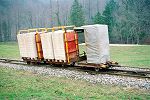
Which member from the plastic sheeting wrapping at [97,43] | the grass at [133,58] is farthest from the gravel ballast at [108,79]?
the grass at [133,58]

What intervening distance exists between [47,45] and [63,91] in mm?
8894

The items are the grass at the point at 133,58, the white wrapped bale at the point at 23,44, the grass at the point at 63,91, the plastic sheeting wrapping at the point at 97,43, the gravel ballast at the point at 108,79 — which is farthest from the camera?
the white wrapped bale at the point at 23,44

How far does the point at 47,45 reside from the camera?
64.7 ft

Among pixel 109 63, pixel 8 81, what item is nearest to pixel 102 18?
pixel 109 63

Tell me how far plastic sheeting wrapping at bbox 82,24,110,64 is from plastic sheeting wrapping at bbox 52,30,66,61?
2340 millimetres

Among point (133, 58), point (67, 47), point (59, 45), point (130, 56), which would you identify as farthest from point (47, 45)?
point (130, 56)

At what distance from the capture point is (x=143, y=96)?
1042 centimetres

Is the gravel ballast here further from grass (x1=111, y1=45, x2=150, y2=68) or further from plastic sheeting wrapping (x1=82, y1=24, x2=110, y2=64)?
grass (x1=111, y1=45, x2=150, y2=68)

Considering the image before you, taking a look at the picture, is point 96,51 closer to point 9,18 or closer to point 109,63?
point 109,63

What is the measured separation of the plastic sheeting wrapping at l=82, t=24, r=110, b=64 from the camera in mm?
15922

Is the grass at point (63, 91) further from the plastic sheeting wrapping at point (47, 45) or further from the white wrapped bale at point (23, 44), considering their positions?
the white wrapped bale at point (23, 44)

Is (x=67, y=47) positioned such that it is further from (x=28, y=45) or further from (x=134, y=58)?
(x=134, y=58)

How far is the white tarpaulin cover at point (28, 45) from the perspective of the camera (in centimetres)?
2148

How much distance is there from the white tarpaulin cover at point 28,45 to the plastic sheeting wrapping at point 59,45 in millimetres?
3364
